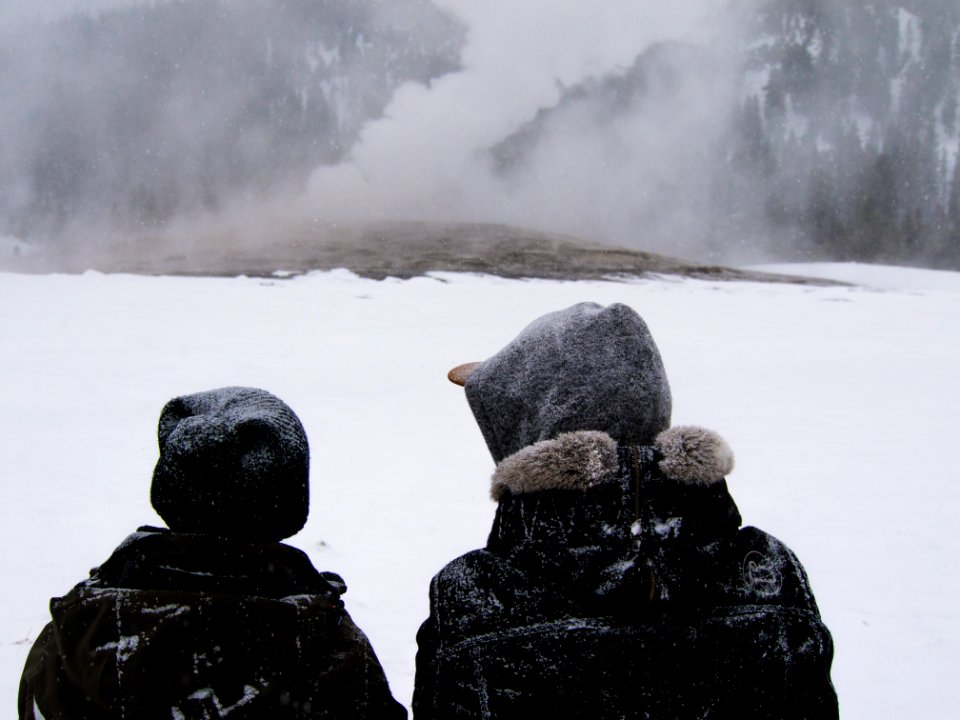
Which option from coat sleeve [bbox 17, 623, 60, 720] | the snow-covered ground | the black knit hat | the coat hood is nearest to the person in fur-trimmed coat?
the coat hood

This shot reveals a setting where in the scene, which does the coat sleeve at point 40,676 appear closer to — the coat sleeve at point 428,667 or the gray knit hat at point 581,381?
the coat sleeve at point 428,667

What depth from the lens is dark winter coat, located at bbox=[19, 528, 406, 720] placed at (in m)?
1.17

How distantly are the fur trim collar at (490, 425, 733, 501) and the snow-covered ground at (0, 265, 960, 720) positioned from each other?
1.82m

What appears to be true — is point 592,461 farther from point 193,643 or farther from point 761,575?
point 193,643

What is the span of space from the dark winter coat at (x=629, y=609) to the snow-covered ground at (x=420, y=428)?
1.68m

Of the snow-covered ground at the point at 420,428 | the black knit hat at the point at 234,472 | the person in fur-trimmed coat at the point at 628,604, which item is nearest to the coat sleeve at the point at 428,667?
the person in fur-trimmed coat at the point at 628,604

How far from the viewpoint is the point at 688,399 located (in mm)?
7164

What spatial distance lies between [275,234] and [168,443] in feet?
87.6

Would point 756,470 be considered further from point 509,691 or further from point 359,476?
point 509,691

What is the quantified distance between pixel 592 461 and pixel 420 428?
5.01m

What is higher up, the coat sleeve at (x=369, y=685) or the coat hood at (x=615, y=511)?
the coat hood at (x=615, y=511)

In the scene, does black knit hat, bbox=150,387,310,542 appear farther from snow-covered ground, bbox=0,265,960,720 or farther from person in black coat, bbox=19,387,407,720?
snow-covered ground, bbox=0,265,960,720

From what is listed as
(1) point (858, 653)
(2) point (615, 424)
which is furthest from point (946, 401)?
(2) point (615, 424)

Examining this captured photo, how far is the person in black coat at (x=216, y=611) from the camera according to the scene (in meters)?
1.17
